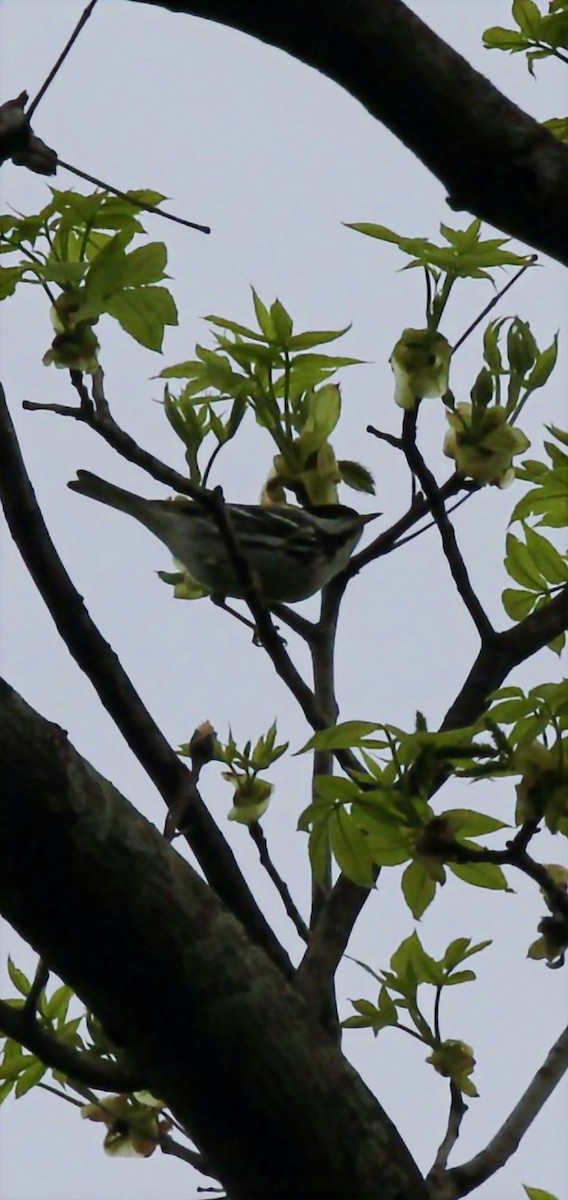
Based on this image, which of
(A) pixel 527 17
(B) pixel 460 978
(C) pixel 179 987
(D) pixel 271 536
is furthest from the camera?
(D) pixel 271 536

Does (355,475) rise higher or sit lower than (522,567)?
higher

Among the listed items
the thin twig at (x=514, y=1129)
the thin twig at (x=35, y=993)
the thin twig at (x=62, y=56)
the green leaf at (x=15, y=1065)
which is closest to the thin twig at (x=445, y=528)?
the thin twig at (x=514, y=1129)

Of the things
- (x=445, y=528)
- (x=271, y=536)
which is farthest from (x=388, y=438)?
(x=271, y=536)

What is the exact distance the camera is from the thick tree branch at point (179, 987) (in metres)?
1.64

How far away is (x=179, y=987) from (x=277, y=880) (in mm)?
879

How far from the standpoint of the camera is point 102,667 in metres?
2.38

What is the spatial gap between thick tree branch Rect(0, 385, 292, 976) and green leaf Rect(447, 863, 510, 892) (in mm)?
380

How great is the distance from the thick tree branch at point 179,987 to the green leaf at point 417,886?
0.30 m

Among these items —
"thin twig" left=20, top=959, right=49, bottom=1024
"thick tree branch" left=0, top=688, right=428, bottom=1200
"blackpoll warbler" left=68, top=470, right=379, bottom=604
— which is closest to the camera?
"thick tree branch" left=0, top=688, right=428, bottom=1200

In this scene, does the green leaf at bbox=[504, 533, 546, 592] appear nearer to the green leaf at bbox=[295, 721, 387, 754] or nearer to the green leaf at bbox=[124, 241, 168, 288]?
the green leaf at bbox=[295, 721, 387, 754]

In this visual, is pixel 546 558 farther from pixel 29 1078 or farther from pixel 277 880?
pixel 29 1078

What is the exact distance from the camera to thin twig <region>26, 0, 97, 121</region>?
168 centimetres

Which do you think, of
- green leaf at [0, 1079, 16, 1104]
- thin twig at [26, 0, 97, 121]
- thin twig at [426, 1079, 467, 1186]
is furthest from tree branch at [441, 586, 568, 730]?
thin twig at [26, 0, 97, 121]

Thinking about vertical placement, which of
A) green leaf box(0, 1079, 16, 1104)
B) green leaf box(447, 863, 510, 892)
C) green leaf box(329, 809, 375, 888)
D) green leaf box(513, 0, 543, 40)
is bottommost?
green leaf box(0, 1079, 16, 1104)
